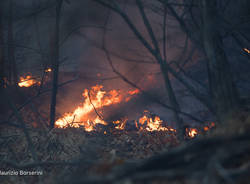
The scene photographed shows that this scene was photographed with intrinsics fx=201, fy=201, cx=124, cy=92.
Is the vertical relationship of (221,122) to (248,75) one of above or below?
below

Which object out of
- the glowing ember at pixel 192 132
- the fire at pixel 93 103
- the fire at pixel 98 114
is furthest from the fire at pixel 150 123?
the fire at pixel 93 103

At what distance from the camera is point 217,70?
3.42 metres

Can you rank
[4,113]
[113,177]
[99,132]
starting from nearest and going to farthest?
1. [113,177]
2. [99,132]
3. [4,113]

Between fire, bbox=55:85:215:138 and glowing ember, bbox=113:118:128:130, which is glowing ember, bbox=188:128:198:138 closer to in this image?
fire, bbox=55:85:215:138

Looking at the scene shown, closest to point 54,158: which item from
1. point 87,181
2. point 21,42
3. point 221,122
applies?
point 87,181

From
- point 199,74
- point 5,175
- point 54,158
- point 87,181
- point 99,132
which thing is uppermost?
point 199,74

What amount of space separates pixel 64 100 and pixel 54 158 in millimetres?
4719

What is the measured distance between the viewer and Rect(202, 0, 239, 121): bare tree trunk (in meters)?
3.32

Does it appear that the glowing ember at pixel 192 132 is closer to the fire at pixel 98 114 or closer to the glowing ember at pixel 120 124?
the fire at pixel 98 114

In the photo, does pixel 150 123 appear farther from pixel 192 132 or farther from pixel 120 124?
pixel 192 132

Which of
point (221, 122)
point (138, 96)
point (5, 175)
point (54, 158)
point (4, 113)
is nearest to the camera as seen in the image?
point (221, 122)

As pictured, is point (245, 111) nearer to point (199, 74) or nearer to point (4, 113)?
point (199, 74)

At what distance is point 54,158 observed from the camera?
554cm

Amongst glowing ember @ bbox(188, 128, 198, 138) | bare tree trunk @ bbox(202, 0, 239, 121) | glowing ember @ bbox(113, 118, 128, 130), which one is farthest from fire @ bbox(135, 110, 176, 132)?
bare tree trunk @ bbox(202, 0, 239, 121)
